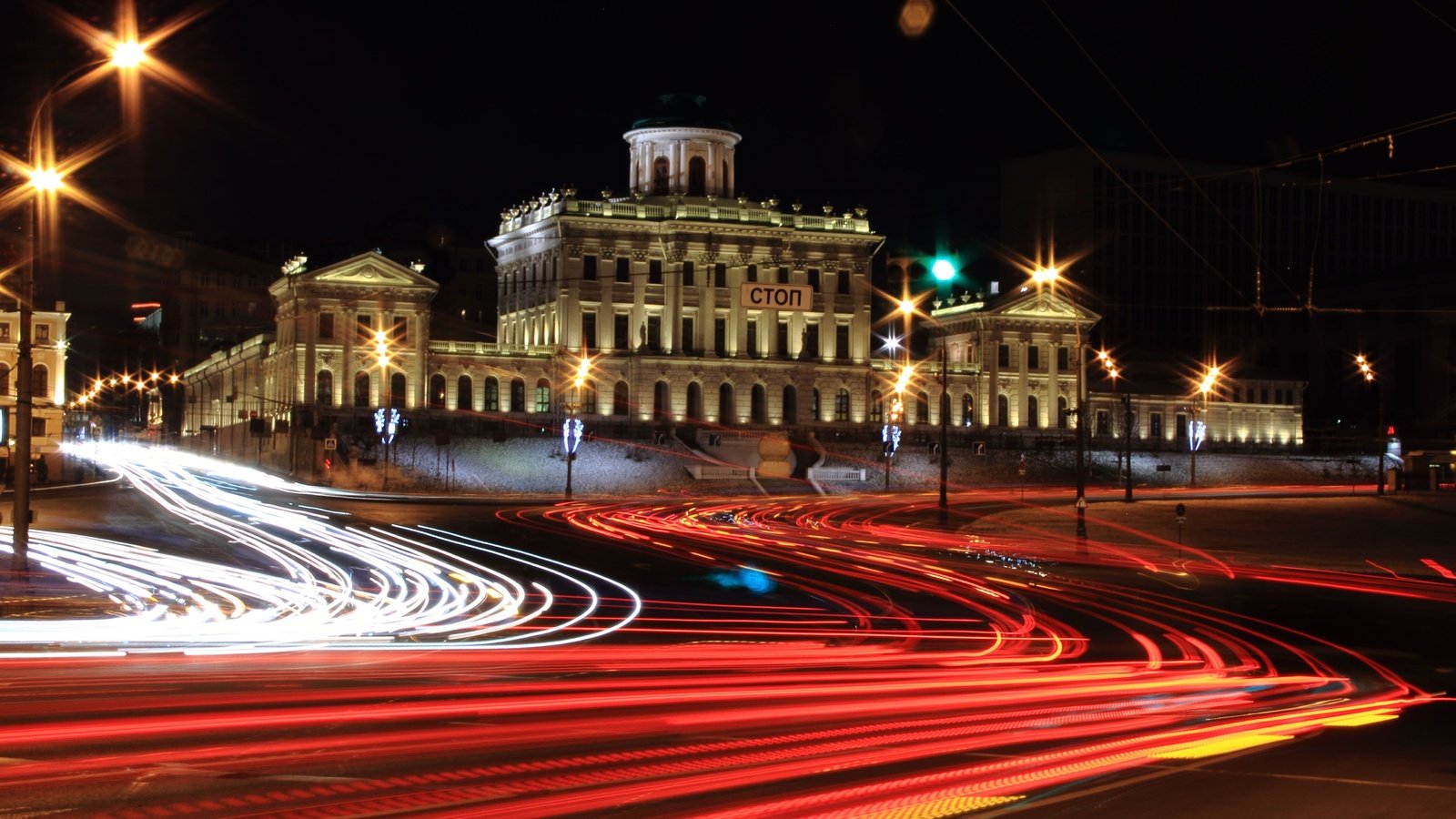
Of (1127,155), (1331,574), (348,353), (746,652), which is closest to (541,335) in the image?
(348,353)

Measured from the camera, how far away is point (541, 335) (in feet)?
345

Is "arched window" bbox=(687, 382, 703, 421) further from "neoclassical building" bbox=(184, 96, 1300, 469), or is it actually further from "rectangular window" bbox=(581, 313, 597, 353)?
"rectangular window" bbox=(581, 313, 597, 353)

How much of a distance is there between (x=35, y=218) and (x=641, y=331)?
7763cm

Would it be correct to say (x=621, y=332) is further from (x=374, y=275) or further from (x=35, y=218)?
(x=35, y=218)

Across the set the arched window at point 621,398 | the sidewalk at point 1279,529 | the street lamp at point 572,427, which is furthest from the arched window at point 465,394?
the sidewalk at point 1279,529

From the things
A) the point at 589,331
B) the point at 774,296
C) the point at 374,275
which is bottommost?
the point at 774,296

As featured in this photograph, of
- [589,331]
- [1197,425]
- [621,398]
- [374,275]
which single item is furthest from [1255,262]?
[374,275]

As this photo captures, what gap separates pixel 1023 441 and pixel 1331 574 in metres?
68.8

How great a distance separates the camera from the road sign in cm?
4825

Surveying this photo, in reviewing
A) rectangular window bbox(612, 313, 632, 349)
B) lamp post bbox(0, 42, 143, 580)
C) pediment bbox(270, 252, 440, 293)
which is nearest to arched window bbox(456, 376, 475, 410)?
pediment bbox(270, 252, 440, 293)

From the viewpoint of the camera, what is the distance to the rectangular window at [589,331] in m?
101

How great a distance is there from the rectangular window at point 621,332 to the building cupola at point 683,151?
8295 millimetres

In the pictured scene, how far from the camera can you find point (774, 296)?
2010 inches

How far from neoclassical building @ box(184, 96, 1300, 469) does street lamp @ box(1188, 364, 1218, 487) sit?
331 inches
